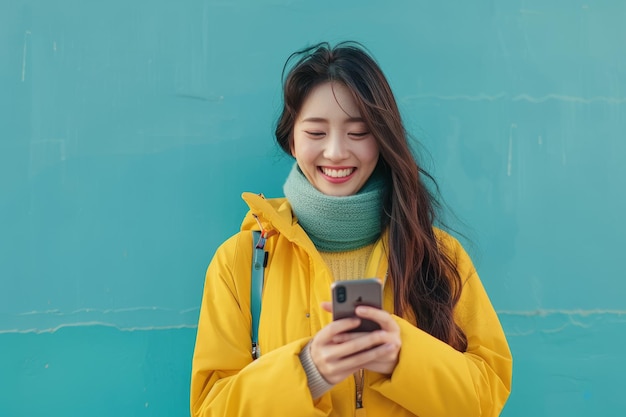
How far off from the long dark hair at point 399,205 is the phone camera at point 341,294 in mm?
405

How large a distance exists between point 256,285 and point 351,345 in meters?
0.45

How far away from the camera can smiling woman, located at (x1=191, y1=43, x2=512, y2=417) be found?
6.37 feet

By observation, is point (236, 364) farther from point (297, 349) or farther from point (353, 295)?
point (353, 295)

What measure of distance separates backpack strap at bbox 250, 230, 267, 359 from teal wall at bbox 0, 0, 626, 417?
1.62ft

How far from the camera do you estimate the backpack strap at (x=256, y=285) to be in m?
2.11

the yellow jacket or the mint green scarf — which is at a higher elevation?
the mint green scarf

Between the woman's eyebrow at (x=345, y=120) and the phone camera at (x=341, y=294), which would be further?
the woman's eyebrow at (x=345, y=120)

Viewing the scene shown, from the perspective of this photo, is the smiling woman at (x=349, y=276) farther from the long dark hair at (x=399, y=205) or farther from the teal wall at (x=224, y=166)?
the teal wall at (x=224, y=166)

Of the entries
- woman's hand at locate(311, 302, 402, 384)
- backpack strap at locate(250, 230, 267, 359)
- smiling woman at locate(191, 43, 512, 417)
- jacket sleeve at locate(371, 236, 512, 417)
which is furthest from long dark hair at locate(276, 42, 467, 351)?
backpack strap at locate(250, 230, 267, 359)

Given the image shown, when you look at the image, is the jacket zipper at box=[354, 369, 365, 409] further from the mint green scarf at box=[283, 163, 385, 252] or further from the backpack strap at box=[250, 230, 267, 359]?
the mint green scarf at box=[283, 163, 385, 252]

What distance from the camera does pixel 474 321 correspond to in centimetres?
220

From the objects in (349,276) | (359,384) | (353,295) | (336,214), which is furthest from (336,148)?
(359,384)

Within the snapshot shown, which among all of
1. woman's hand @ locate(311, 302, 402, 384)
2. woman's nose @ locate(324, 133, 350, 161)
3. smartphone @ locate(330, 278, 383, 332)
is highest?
woman's nose @ locate(324, 133, 350, 161)

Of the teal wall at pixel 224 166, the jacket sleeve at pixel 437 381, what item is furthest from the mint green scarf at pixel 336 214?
the teal wall at pixel 224 166
